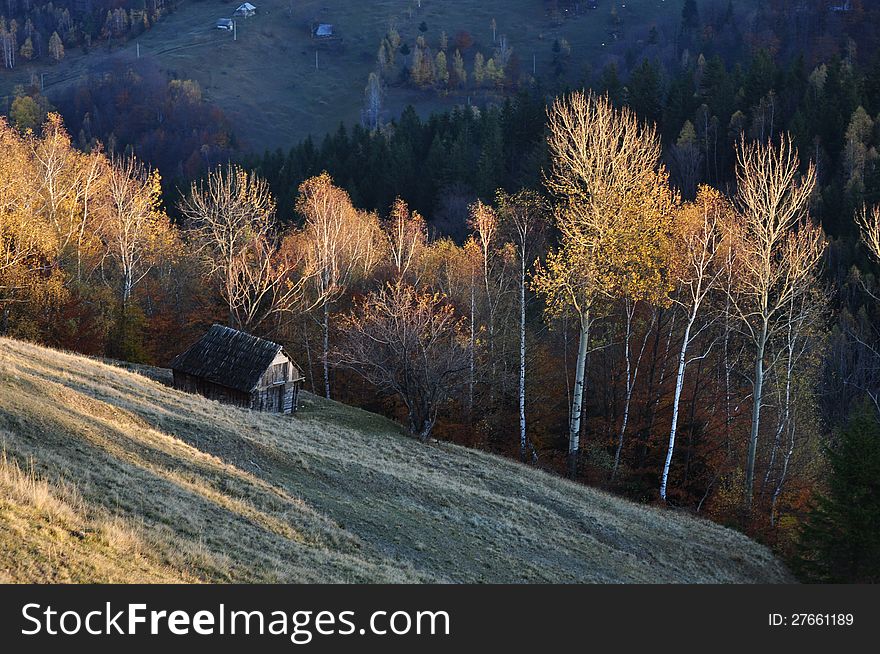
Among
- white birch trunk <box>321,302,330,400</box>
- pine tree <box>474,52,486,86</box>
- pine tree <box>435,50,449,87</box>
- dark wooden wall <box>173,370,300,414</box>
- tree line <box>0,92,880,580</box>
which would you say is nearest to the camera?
tree line <box>0,92,880,580</box>

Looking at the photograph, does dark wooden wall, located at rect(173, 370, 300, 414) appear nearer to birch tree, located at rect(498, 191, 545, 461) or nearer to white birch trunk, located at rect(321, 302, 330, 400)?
white birch trunk, located at rect(321, 302, 330, 400)

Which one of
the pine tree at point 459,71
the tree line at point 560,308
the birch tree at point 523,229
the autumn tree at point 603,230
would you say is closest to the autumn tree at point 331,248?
the tree line at point 560,308

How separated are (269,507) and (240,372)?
68.6ft

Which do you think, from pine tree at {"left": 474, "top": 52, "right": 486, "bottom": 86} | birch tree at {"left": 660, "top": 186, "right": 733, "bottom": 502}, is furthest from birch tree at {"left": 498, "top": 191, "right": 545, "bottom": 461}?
pine tree at {"left": 474, "top": 52, "right": 486, "bottom": 86}

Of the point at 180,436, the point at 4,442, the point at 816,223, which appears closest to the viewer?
the point at 4,442

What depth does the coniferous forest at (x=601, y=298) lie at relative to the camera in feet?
111

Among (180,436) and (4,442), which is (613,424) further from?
(4,442)

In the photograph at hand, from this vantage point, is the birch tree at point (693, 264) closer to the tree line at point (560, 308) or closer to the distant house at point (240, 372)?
the tree line at point (560, 308)

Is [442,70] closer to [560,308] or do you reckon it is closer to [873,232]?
[873,232]

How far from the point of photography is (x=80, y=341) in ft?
159

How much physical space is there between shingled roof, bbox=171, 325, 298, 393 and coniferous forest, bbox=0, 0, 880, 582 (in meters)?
4.54

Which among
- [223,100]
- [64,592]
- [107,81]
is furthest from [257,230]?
[107,81]

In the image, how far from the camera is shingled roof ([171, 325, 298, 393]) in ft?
132

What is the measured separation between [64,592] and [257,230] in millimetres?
63239
